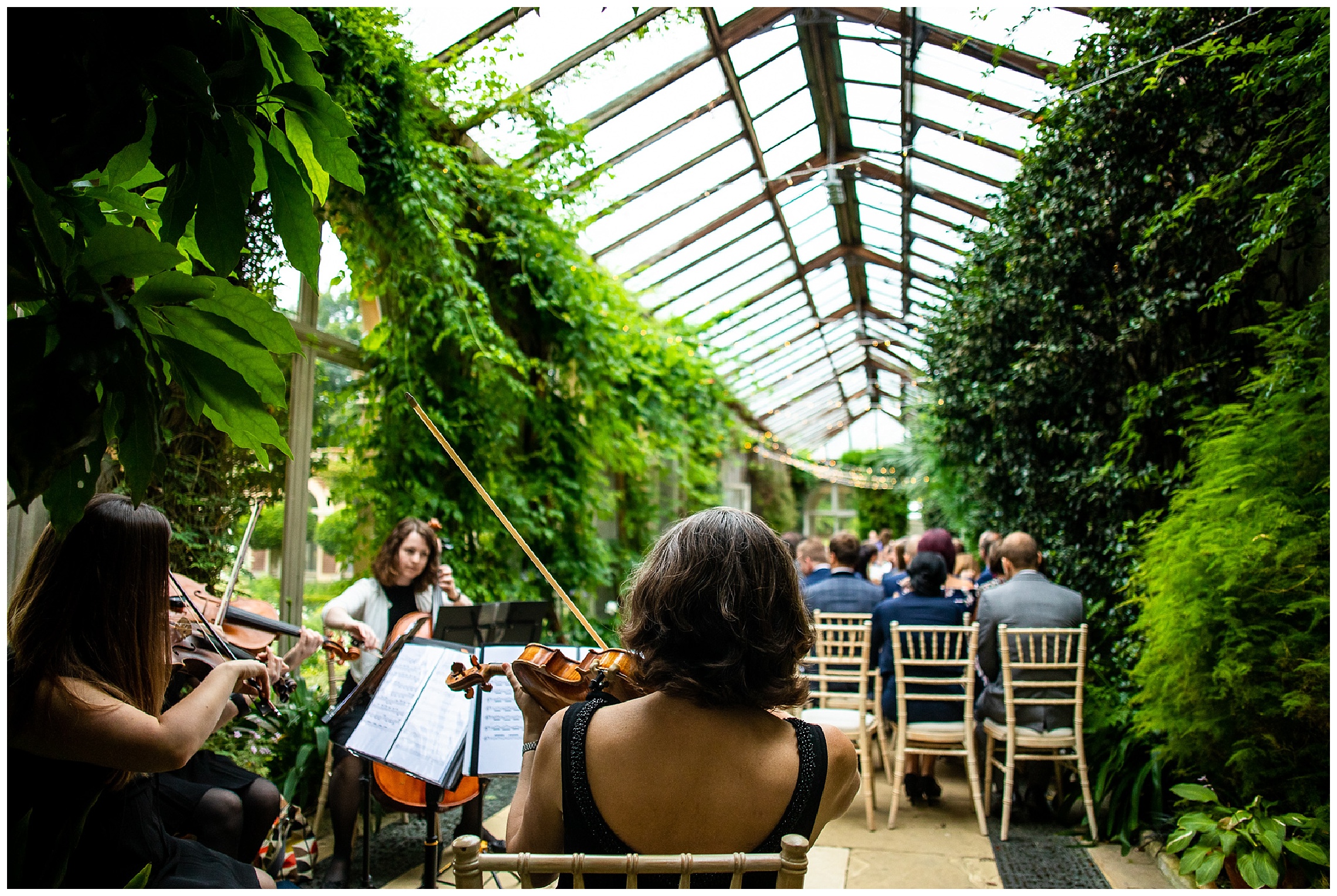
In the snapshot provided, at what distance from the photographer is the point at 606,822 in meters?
1.32

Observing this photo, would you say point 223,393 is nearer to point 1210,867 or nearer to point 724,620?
point 724,620

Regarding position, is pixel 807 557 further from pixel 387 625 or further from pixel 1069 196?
pixel 387 625

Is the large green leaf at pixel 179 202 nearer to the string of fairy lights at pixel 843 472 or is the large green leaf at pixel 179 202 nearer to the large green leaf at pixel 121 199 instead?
the large green leaf at pixel 121 199

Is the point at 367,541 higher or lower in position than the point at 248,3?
lower

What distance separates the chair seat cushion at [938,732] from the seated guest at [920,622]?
0.23 m

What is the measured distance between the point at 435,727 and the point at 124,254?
1.81 m

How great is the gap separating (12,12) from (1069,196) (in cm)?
514

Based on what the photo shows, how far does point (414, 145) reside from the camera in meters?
4.28

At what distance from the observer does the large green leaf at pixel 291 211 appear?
1.01 meters

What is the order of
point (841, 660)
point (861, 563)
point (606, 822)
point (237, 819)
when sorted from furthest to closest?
point (861, 563)
point (841, 660)
point (237, 819)
point (606, 822)

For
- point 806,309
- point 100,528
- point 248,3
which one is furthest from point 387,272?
point 806,309

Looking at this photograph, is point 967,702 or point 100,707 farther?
point 967,702

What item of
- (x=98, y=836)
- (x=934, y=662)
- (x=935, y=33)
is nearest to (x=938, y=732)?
(x=934, y=662)

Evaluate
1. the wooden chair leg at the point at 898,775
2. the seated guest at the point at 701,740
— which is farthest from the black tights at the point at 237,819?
the wooden chair leg at the point at 898,775
